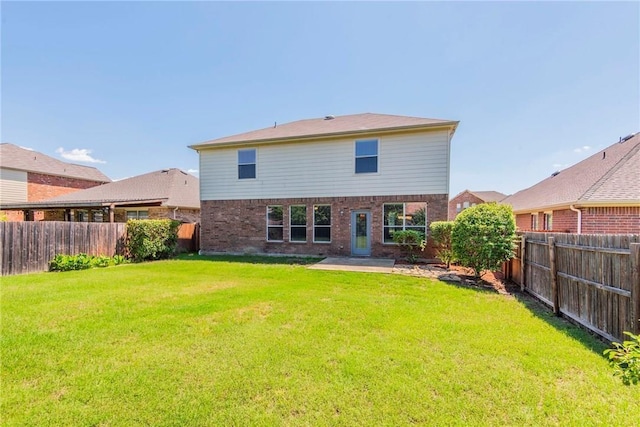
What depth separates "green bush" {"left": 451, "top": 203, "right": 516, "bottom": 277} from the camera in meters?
7.64

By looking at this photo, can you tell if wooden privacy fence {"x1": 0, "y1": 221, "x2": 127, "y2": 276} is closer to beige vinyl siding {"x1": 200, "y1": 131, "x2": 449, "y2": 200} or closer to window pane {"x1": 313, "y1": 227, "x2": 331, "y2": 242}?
beige vinyl siding {"x1": 200, "y1": 131, "x2": 449, "y2": 200}

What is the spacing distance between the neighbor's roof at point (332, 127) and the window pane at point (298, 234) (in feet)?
14.3

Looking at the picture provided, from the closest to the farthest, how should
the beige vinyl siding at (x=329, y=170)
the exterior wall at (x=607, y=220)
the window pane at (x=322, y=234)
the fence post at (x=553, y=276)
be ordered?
the fence post at (x=553, y=276) < the exterior wall at (x=607, y=220) < the beige vinyl siding at (x=329, y=170) < the window pane at (x=322, y=234)

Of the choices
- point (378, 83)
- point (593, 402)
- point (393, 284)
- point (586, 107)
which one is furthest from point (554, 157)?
point (593, 402)

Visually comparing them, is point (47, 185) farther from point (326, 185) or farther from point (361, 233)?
point (361, 233)

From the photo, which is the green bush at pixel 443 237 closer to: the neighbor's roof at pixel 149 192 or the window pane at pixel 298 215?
the window pane at pixel 298 215

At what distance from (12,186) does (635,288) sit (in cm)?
3218

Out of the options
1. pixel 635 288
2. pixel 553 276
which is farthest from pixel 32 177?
pixel 635 288

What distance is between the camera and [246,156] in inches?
545

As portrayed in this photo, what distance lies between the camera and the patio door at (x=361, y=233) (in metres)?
12.2

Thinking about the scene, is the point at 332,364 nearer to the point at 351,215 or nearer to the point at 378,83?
the point at 351,215

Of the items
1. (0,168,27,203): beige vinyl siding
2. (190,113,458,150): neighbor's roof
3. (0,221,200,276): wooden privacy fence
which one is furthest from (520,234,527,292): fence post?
(0,168,27,203): beige vinyl siding

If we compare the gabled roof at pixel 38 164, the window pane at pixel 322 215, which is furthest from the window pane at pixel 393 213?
the gabled roof at pixel 38 164

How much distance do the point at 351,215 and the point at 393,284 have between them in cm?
517
